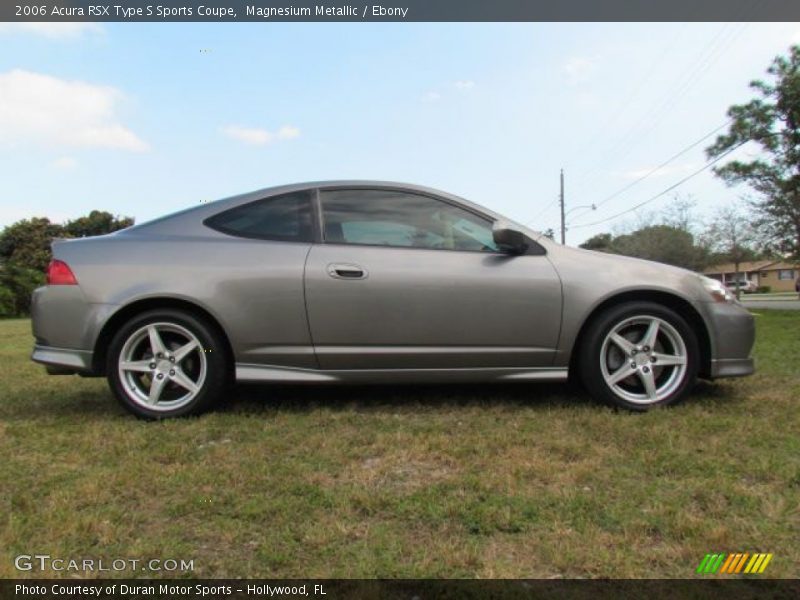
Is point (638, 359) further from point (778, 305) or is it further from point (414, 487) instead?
point (778, 305)

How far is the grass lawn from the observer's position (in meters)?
2.05

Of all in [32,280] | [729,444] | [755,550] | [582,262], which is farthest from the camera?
[32,280]

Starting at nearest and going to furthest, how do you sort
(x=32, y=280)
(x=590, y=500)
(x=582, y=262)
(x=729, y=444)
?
(x=590, y=500) → (x=729, y=444) → (x=582, y=262) → (x=32, y=280)

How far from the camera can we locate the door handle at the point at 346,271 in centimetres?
375

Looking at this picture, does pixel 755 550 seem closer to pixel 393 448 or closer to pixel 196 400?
pixel 393 448

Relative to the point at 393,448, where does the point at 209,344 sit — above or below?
above

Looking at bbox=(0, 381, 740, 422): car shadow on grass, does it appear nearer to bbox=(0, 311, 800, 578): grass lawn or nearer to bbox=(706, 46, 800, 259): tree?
bbox=(0, 311, 800, 578): grass lawn

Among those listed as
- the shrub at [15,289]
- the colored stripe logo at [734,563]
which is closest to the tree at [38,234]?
the shrub at [15,289]

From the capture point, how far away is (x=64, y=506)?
8.00 feet

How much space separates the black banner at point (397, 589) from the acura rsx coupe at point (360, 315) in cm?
190

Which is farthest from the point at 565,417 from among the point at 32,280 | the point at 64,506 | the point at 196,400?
the point at 32,280

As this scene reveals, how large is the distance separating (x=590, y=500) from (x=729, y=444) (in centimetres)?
110

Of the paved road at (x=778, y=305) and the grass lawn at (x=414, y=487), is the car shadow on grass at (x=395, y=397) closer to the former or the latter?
the grass lawn at (x=414, y=487)

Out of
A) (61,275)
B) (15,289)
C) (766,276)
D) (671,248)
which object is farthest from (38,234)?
(766,276)
